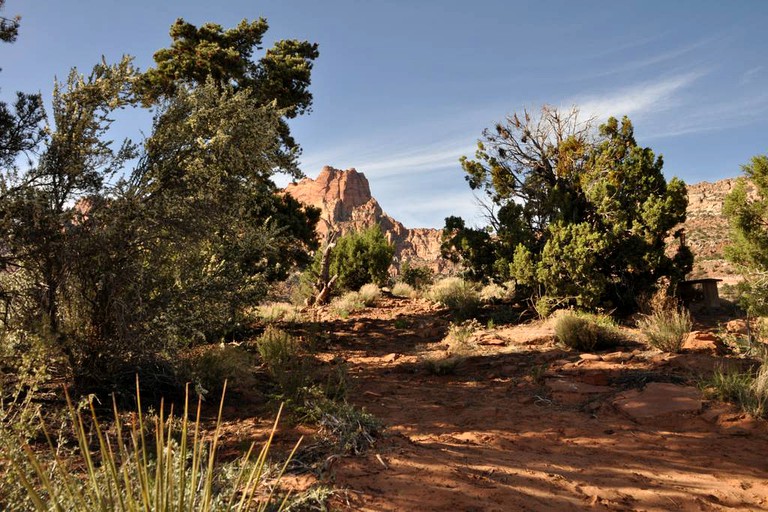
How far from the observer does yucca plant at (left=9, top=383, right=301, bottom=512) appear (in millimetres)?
1712

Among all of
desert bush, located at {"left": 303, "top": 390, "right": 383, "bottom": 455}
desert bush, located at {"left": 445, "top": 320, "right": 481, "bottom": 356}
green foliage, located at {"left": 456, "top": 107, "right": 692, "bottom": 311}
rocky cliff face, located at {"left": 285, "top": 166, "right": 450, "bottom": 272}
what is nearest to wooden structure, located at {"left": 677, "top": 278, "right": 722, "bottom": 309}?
green foliage, located at {"left": 456, "top": 107, "right": 692, "bottom": 311}

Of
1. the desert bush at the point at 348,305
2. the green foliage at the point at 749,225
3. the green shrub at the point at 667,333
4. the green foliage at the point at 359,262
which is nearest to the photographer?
the green shrub at the point at 667,333

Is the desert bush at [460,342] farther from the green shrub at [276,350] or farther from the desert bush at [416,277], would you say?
the desert bush at [416,277]

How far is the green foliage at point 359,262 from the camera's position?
2152cm

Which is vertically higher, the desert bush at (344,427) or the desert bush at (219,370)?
the desert bush at (219,370)

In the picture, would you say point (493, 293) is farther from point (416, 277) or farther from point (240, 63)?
point (240, 63)

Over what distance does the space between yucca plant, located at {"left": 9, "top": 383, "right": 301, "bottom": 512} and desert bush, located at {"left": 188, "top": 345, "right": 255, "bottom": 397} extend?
118 cm

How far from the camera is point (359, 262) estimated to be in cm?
2142

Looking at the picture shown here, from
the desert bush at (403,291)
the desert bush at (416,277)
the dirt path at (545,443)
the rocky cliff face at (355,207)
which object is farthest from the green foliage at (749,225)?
the rocky cliff face at (355,207)

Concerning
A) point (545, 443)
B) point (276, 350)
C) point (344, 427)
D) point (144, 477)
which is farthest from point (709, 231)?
point (144, 477)

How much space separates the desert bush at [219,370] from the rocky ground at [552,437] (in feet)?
5.58

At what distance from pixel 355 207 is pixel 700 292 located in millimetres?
103401

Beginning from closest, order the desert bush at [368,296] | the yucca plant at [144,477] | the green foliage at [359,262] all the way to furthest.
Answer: the yucca plant at [144,477] → the desert bush at [368,296] → the green foliage at [359,262]

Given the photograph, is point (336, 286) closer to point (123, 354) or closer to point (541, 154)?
point (541, 154)
